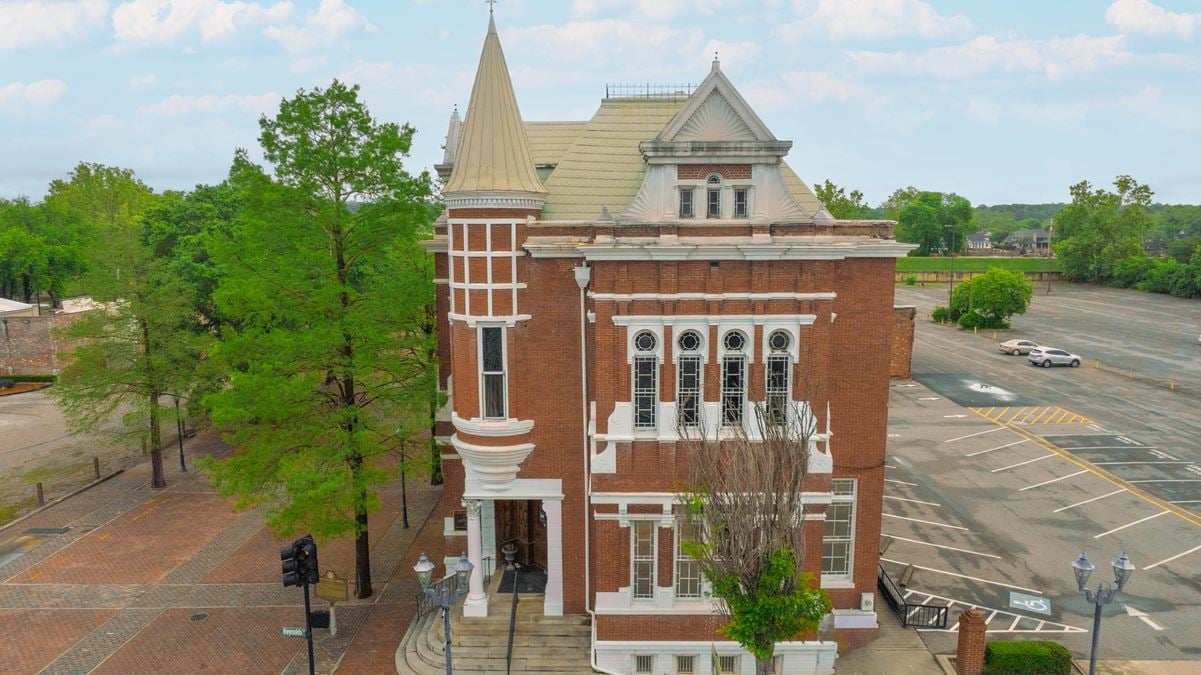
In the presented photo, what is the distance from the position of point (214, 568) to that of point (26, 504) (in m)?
10.6

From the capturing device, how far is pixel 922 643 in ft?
53.1

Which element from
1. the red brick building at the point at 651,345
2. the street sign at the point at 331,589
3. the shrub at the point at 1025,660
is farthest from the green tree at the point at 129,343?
the shrub at the point at 1025,660

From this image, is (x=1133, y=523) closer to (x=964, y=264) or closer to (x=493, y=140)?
(x=493, y=140)

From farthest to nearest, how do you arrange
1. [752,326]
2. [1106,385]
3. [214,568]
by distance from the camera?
1. [1106,385]
2. [214,568]
3. [752,326]

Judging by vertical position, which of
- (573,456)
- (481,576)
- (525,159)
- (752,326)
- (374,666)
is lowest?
(374,666)

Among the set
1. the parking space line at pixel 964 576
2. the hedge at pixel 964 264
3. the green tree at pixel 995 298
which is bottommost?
the parking space line at pixel 964 576

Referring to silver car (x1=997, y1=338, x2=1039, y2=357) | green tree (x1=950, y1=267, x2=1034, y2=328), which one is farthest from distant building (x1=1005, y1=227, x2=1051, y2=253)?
silver car (x1=997, y1=338, x2=1039, y2=357)

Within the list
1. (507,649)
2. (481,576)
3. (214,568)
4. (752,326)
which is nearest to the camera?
(752,326)

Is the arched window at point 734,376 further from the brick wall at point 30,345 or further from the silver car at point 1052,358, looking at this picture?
the brick wall at point 30,345

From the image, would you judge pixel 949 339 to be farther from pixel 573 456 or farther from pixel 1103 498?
pixel 573 456

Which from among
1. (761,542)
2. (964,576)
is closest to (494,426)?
(761,542)

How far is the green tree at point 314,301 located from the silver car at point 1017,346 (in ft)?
160

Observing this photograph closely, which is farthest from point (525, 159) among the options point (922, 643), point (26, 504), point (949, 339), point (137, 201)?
point (137, 201)

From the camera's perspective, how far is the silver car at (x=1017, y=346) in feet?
170
